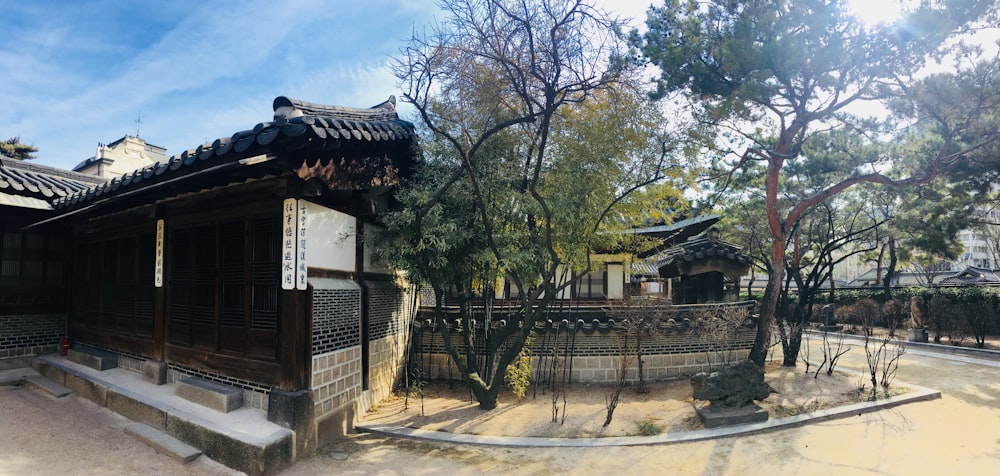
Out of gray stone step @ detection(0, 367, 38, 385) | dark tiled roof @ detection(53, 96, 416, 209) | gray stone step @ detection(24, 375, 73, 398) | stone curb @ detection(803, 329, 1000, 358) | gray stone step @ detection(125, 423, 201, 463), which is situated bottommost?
stone curb @ detection(803, 329, 1000, 358)

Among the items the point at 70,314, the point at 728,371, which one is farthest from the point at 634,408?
the point at 70,314

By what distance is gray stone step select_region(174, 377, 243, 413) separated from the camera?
6.26 m

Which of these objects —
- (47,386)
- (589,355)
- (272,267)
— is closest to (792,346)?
(589,355)

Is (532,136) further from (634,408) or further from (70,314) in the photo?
(70,314)

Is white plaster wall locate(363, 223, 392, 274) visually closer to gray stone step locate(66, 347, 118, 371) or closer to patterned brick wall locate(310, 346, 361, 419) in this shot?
patterned brick wall locate(310, 346, 361, 419)

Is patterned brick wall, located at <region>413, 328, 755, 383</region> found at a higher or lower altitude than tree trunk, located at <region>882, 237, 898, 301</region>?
lower

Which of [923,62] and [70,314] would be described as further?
[70,314]

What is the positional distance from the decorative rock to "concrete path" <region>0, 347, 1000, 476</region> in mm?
674

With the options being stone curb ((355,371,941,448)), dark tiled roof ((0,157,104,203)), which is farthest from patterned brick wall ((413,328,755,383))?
dark tiled roof ((0,157,104,203))

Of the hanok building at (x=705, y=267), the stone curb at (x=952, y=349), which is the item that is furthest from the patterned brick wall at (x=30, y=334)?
the stone curb at (x=952, y=349)

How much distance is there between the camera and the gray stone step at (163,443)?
555 cm

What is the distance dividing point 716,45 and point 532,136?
13.8 ft

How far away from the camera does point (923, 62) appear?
856cm

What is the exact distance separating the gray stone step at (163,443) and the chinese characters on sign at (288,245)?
214 cm
